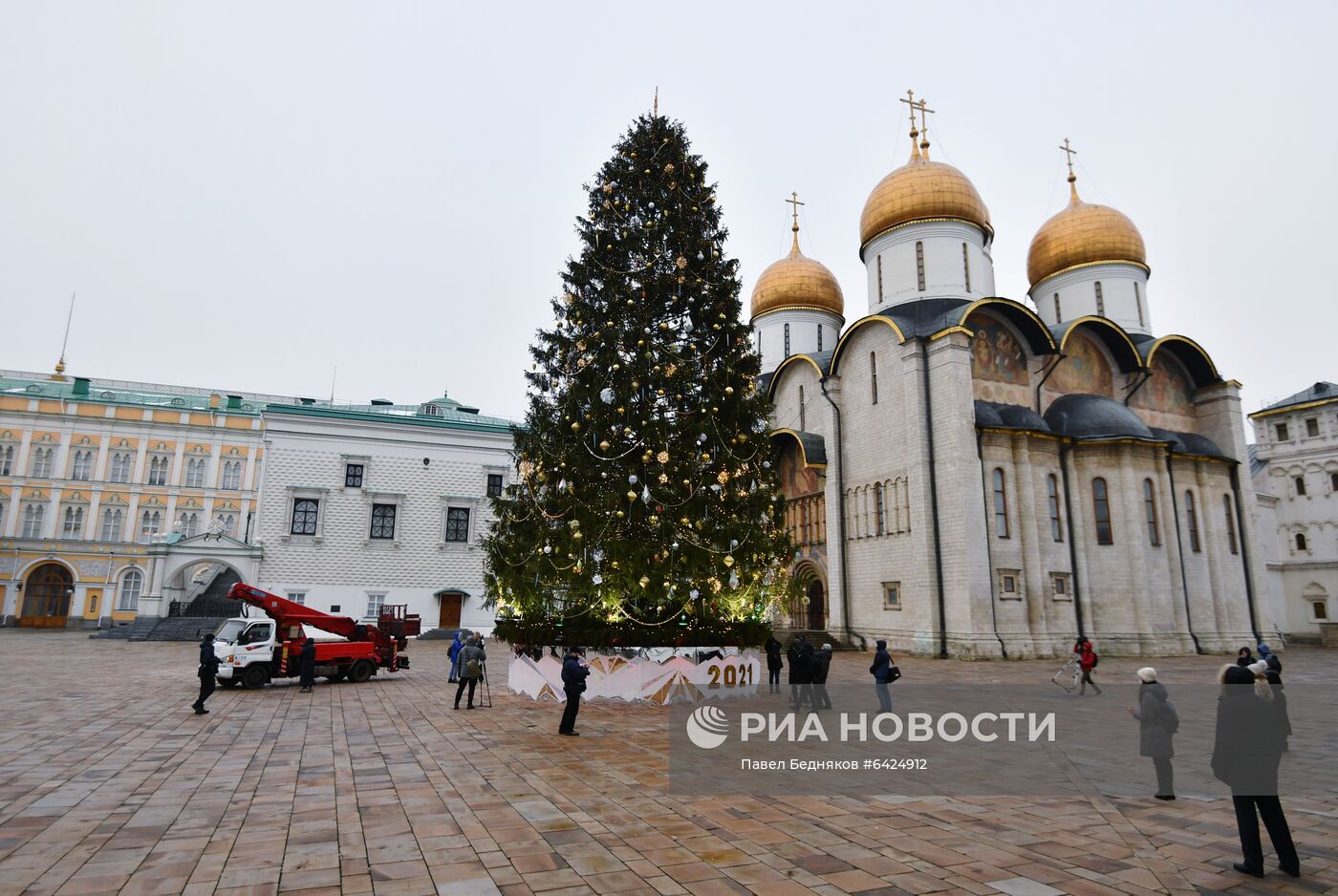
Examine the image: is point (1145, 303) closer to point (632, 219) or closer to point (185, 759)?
point (632, 219)

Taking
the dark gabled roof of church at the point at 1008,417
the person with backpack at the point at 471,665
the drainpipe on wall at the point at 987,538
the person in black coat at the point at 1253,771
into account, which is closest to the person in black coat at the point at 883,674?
the person with backpack at the point at 471,665

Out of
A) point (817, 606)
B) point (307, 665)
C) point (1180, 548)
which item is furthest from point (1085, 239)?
point (307, 665)

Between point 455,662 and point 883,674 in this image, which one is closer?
point 883,674

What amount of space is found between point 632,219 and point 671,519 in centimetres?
607

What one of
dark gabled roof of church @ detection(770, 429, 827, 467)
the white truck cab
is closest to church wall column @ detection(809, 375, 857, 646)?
dark gabled roof of church @ detection(770, 429, 827, 467)

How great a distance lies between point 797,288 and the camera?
121 feet

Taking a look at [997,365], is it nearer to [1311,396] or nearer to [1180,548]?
[1180,548]

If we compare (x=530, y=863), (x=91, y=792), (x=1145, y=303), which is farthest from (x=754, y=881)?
(x=1145, y=303)

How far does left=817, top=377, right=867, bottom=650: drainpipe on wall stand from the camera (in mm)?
27453

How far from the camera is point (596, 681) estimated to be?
1379 cm

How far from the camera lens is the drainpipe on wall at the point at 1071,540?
80.6 ft

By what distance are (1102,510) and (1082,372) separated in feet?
19.6

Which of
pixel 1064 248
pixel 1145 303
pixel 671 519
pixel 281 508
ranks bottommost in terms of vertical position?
pixel 671 519

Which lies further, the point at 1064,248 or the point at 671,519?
the point at 1064,248
